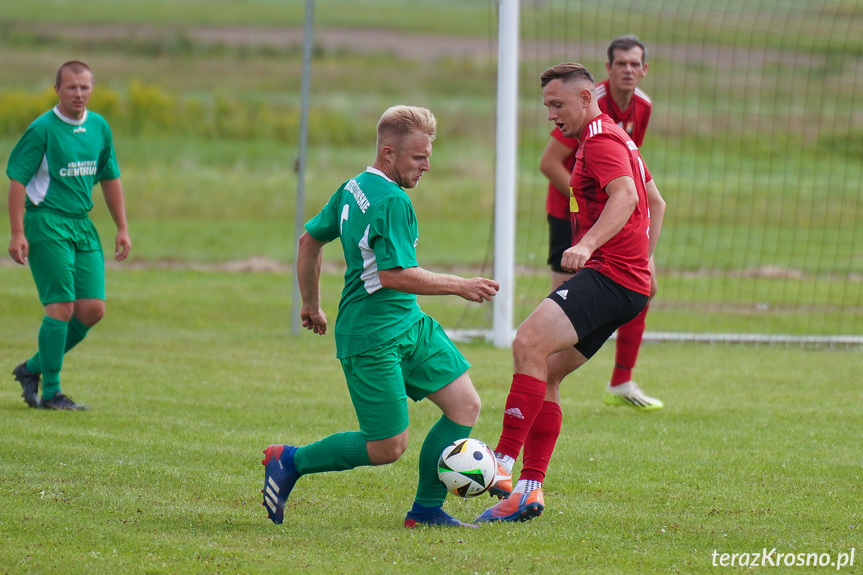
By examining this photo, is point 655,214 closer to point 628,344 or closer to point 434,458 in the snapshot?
point 628,344

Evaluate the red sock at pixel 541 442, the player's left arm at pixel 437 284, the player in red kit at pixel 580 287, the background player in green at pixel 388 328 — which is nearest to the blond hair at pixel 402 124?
the background player in green at pixel 388 328

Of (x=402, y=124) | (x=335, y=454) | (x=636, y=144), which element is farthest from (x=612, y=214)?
(x=636, y=144)

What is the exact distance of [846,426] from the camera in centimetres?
758

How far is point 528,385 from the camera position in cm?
525

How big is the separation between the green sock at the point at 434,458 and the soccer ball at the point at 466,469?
0.08m

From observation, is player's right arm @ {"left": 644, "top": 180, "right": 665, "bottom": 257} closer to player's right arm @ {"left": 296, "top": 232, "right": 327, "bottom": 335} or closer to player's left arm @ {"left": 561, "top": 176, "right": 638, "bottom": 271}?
player's left arm @ {"left": 561, "top": 176, "right": 638, "bottom": 271}

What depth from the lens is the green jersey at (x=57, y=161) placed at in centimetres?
775

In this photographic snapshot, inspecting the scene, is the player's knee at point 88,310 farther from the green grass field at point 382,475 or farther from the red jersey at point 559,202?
the red jersey at point 559,202

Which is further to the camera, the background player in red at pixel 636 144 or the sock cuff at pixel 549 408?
the background player in red at pixel 636 144

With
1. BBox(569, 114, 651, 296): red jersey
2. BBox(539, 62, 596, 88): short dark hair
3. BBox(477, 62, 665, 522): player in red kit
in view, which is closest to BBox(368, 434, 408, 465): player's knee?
BBox(477, 62, 665, 522): player in red kit

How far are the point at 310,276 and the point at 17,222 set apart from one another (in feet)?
11.0

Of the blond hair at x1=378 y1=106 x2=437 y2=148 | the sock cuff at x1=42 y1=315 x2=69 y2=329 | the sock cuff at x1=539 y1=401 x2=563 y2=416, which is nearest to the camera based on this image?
the blond hair at x1=378 y1=106 x2=437 y2=148

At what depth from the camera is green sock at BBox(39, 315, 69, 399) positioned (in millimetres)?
7832

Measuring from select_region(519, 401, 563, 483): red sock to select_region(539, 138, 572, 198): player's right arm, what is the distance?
8.71ft
